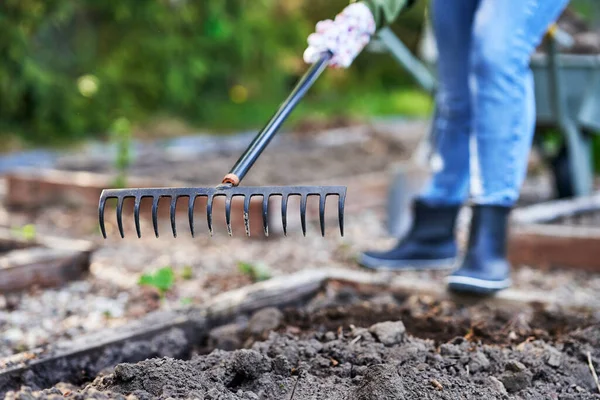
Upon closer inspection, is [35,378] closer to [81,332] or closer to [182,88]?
[81,332]

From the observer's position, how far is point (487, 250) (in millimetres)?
2684

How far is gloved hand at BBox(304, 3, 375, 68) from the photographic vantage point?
2.49m

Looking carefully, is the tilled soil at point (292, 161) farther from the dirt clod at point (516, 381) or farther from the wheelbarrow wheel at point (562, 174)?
the dirt clod at point (516, 381)

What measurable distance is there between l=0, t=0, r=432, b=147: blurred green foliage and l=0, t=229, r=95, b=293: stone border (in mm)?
3147

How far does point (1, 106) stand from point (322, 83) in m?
5.44

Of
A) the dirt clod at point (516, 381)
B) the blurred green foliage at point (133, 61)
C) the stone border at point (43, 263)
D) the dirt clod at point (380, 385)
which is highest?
the blurred green foliage at point (133, 61)

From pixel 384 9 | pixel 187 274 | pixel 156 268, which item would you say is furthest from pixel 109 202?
pixel 384 9

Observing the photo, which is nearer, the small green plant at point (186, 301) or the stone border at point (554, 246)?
the small green plant at point (186, 301)

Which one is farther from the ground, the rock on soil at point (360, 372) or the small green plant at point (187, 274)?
the small green plant at point (187, 274)

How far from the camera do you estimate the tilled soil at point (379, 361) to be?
1.66 metres

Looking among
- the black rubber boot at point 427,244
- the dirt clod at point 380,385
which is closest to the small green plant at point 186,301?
the black rubber boot at point 427,244

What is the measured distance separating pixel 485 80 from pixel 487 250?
1.73 ft

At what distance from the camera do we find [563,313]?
238 centimetres

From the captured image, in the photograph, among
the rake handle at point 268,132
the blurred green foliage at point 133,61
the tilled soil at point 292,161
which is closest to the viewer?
the rake handle at point 268,132
